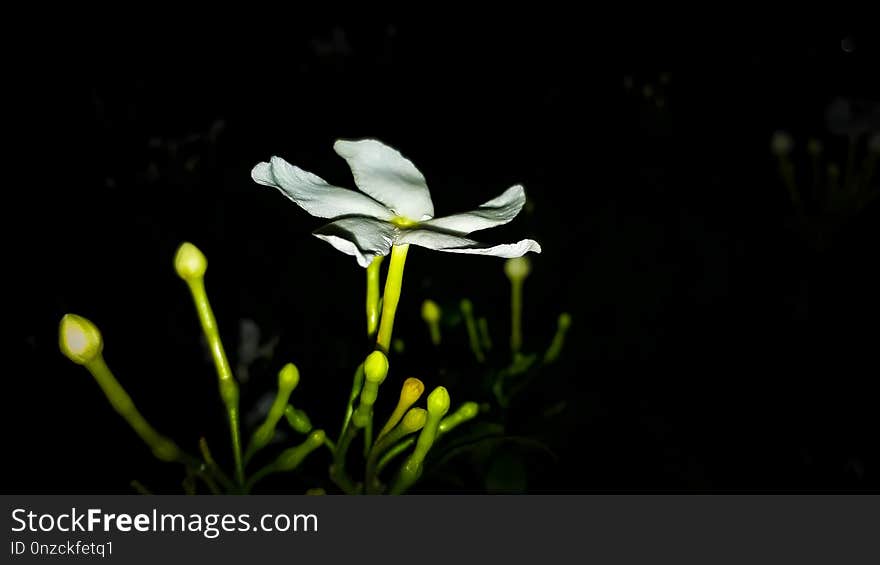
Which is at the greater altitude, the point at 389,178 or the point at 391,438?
the point at 389,178

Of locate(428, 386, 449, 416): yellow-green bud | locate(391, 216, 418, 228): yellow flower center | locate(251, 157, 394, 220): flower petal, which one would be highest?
locate(251, 157, 394, 220): flower petal

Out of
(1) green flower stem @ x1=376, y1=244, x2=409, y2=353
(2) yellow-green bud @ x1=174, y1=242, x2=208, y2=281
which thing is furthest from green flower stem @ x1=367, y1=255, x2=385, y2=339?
(2) yellow-green bud @ x1=174, y1=242, x2=208, y2=281

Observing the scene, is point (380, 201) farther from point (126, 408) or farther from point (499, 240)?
point (499, 240)

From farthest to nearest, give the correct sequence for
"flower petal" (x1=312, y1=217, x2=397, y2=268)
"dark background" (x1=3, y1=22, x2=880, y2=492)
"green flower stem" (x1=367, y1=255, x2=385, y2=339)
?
"dark background" (x1=3, y1=22, x2=880, y2=492) < "green flower stem" (x1=367, y1=255, x2=385, y2=339) < "flower petal" (x1=312, y1=217, x2=397, y2=268)

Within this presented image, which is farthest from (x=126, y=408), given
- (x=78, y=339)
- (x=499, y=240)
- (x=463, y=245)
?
(x=499, y=240)

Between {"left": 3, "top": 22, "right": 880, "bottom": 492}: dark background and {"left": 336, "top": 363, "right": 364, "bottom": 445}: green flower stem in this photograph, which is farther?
{"left": 3, "top": 22, "right": 880, "bottom": 492}: dark background

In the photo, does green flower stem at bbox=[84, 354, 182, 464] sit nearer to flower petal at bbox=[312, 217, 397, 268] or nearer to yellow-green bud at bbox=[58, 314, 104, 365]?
yellow-green bud at bbox=[58, 314, 104, 365]
